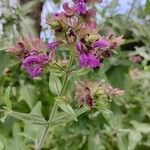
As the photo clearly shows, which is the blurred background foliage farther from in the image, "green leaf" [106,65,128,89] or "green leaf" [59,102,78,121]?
"green leaf" [59,102,78,121]

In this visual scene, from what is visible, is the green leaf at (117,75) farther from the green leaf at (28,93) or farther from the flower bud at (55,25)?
the flower bud at (55,25)

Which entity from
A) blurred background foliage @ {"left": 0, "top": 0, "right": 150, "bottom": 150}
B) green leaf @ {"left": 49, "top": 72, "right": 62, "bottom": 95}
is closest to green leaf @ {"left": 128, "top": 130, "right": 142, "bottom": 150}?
blurred background foliage @ {"left": 0, "top": 0, "right": 150, "bottom": 150}

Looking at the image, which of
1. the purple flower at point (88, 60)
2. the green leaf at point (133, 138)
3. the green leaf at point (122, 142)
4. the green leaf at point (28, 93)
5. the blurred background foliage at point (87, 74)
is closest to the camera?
the purple flower at point (88, 60)

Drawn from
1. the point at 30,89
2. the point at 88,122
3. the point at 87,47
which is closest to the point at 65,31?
the point at 87,47

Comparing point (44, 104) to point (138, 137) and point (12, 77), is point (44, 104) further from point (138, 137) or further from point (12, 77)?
point (138, 137)

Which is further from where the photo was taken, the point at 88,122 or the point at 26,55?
the point at 88,122

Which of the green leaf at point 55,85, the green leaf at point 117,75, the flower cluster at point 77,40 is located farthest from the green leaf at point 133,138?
the flower cluster at point 77,40
